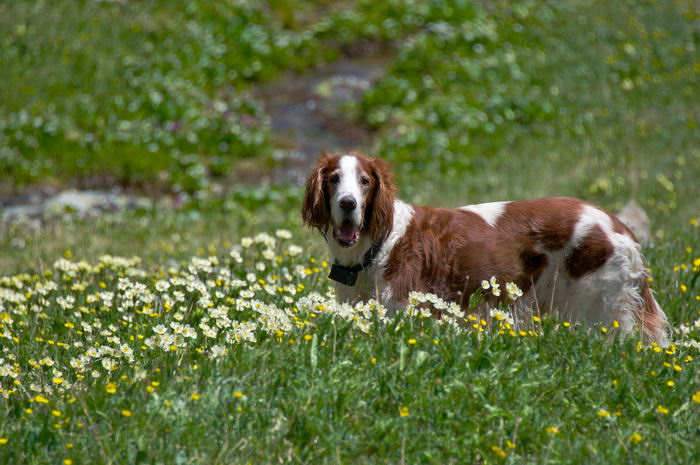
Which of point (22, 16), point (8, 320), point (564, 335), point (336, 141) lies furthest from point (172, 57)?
point (564, 335)

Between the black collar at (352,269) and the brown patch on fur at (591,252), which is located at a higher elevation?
the brown patch on fur at (591,252)

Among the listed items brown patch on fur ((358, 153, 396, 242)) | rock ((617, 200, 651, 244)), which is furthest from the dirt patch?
brown patch on fur ((358, 153, 396, 242))

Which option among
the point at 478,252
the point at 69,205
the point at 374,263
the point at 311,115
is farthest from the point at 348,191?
the point at 311,115

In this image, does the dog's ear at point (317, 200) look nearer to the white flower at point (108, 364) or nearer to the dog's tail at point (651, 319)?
the white flower at point (108, 364)

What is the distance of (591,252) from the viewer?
16.3ft

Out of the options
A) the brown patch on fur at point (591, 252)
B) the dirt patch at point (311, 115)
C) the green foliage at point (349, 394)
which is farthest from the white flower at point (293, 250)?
the dirt patch at point (311, 115)

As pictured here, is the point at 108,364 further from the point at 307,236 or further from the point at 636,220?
the point at 636,220

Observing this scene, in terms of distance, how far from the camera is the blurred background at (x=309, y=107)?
11.1 m

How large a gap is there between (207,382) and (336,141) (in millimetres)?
10353

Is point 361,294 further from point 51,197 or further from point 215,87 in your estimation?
point 215,87

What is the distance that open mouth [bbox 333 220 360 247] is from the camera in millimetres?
4977

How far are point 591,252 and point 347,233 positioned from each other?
5.01ft

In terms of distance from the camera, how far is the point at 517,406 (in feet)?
12.0

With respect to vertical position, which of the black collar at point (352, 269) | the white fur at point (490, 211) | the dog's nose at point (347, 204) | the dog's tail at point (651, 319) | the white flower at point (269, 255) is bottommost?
the dog's tail at point (651, 319)
